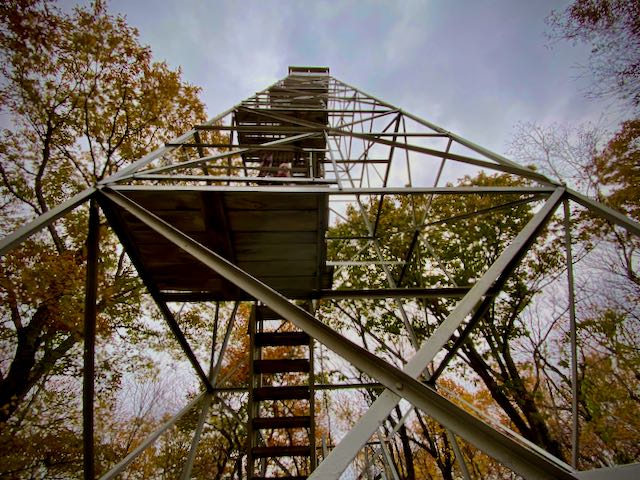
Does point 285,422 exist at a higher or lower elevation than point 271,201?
lower

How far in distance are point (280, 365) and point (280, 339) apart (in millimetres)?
439

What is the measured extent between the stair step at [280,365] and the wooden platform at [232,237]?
4.06 feet

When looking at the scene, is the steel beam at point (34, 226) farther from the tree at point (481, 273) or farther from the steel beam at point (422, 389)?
the tree at point (481, 273)

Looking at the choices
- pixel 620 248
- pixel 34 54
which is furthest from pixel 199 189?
pixel 620 248

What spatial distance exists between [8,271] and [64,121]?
462 cm

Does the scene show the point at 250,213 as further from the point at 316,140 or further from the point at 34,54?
the point at 34,54

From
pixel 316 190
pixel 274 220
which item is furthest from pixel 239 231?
pixel 316 190

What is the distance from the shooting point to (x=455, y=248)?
526 inches

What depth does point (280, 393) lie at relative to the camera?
5.35m

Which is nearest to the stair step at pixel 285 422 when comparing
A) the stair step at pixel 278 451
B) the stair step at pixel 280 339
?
the stair step at pixel 278 451

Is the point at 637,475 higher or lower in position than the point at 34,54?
lower

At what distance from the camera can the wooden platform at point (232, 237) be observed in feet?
10.3

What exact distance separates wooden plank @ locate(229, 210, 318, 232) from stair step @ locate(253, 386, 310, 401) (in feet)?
9.50

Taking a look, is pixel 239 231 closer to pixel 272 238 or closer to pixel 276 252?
pixel 272 238
